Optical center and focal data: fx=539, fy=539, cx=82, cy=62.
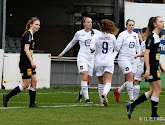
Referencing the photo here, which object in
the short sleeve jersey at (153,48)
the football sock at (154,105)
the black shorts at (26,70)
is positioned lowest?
the football sock at (154,105)

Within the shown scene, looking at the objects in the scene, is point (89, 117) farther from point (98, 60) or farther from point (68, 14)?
point (68, 14)

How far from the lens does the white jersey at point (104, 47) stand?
11703mm

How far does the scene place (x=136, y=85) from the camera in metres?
13.5

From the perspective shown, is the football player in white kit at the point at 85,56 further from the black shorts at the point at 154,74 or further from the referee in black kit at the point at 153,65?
the black shorts at the point at 154,74

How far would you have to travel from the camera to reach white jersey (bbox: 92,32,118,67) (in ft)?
38.4

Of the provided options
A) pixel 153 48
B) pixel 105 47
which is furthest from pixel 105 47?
pixel 153 48

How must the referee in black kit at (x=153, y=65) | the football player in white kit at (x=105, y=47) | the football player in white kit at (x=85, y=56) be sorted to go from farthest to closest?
the football player in white kit at (x=85, y=56) < the football player in white kit at (x=105, y=47) < the referee in black kit at (x=153, y=65)

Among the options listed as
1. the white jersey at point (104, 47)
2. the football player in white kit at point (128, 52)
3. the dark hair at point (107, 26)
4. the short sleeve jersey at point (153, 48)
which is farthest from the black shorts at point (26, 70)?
the football player in white kit at point (128, 52)

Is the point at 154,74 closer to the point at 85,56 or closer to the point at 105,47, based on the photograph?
the point at 105,47

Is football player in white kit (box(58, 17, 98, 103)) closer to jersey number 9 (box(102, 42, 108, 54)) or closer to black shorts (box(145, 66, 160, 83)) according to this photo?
jersey number 9 (box(102, 42, 108, 54))

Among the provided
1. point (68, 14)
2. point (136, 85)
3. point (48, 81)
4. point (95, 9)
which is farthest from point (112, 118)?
point (68, 14)

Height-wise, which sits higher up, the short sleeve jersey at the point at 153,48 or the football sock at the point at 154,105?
the short sleeve jersey at the point at 153,48

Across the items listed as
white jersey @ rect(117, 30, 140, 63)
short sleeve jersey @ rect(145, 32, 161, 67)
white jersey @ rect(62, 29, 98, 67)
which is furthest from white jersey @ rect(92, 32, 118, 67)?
short sleeve jersey @ rect(145, 32, 161, 67)

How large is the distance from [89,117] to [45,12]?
17.8 meters
